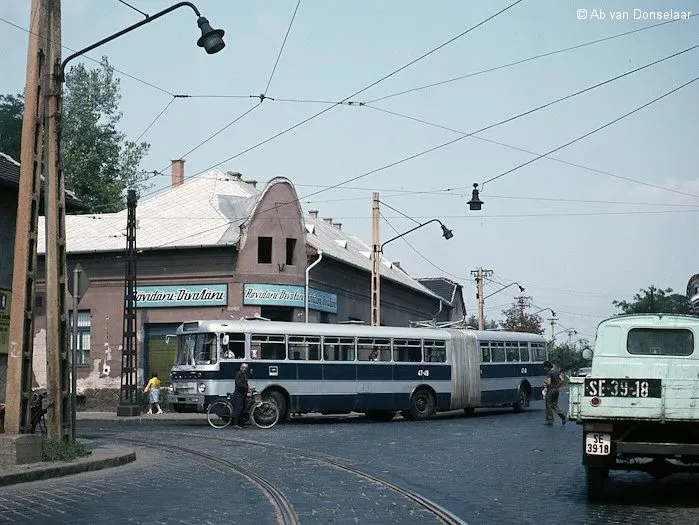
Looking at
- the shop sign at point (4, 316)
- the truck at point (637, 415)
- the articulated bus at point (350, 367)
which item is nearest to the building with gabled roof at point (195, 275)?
the articulated bus at point (350, 367)

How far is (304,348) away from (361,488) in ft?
56.9

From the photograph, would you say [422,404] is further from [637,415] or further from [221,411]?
[637,415]

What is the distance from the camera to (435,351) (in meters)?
35.2

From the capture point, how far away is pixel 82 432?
26.0 meters

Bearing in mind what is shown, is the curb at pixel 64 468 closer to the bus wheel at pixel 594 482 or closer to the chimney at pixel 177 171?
the bus wheel at pixel 594 482

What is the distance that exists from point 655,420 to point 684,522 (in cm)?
155

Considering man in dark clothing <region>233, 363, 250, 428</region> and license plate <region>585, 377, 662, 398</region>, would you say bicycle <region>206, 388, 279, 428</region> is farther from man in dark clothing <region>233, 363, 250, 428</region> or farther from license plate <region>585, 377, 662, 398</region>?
license plate <region>585, 377, 662, 398</region>

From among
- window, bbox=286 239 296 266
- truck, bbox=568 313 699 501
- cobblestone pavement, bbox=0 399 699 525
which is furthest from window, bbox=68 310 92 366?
truck, bbox=568 313 699 501

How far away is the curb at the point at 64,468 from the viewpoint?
14062 millimetres

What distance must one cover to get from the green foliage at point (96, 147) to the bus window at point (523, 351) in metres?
32.4

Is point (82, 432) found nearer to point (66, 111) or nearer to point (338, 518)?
point (338, 518)

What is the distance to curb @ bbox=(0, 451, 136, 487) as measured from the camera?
1406cm

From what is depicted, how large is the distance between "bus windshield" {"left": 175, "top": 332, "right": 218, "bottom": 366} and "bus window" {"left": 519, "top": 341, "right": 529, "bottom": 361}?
14.3m

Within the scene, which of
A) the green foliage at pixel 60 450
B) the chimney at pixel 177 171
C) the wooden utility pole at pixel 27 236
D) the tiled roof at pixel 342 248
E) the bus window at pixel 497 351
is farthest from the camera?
the chimney at pixel 177 171
